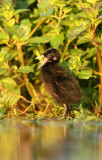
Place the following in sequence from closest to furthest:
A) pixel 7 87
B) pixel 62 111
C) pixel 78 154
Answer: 1. pixel 78 154
2. pixel 62 111
3. pixel 7 87

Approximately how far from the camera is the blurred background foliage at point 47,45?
3.36 meters

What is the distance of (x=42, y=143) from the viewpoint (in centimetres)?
199

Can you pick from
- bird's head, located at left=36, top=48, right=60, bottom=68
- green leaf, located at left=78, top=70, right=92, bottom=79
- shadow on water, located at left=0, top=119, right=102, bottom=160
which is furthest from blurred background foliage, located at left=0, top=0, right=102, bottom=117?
shadow on water, located at left=0, top=119, right=102, bottom=160

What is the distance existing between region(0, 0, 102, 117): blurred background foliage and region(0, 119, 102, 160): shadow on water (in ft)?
2.81

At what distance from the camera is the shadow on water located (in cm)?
164

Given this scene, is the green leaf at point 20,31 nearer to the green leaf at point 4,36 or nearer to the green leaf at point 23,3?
the green leaf at point 4,36

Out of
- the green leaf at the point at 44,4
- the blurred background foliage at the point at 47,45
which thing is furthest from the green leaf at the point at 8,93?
the green leaf at the point at 44,4

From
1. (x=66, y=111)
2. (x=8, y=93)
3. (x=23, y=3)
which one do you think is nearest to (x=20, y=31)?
(x=23, y=3)

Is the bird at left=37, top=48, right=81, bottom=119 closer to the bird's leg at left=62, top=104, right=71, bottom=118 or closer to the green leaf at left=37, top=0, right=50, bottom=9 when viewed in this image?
the bird's leg at left=62, top=104, right=71, bottom=118

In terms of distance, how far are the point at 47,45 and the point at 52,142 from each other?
259 cm

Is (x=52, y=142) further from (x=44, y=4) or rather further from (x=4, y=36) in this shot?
(x=44, y=4)

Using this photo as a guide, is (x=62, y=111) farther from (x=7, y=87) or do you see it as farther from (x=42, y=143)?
(x=42, y=143)

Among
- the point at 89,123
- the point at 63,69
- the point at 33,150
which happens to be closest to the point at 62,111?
the point at 63,69

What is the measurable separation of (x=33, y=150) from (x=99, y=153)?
35 centimetres
